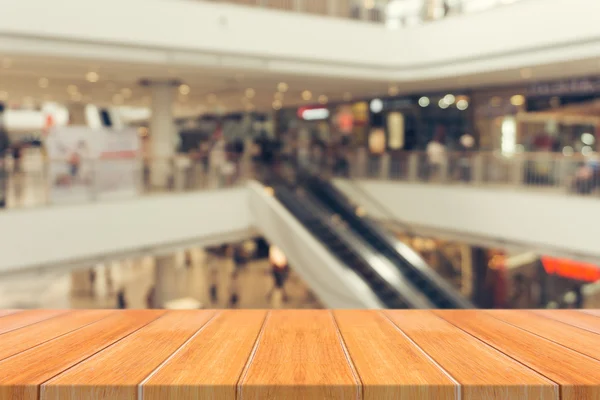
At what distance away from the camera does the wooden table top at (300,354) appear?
4.36 feet

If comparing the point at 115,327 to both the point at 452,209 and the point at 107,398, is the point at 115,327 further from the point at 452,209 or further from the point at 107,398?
→ the point at 452,209

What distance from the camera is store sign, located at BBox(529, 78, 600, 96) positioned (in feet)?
55.0

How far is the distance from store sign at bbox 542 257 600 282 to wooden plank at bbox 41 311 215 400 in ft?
57.8

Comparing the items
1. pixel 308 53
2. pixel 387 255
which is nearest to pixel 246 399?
pixel 387 255

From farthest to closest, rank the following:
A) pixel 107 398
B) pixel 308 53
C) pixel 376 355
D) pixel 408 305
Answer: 1. pixel 308 53
2. pixel 408 305
3. pixel 376 355
4. pixel 107 398

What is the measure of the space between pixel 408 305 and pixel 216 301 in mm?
9373

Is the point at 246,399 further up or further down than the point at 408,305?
further up

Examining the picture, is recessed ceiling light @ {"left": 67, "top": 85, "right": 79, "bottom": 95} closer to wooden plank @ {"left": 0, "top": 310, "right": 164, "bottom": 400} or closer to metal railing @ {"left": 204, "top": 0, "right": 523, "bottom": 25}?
metal railing @ {"left": 204, "top": 0, "right": 523, "bottom": 25}

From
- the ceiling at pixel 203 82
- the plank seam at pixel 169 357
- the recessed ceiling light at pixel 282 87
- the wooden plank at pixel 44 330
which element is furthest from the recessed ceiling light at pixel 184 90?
the plank seam at pixel 169 357

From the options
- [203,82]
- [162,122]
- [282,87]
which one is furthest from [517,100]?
[162,122]

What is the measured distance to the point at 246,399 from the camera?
52.4 inches

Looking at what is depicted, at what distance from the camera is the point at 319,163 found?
731 inches

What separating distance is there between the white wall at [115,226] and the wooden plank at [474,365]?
414 inches

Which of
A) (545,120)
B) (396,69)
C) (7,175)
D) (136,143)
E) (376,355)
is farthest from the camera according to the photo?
(545,120)
